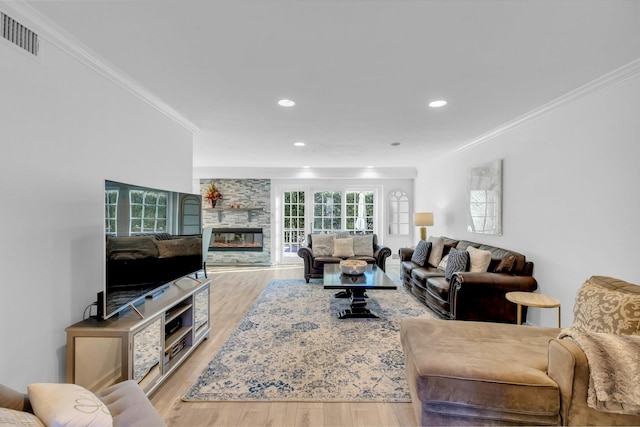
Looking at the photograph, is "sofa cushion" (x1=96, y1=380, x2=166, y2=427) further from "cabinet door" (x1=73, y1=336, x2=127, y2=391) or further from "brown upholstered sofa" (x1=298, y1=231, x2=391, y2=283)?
"brown upholstered sofa" (x1=298, y1=231, x2=391, y2=283)

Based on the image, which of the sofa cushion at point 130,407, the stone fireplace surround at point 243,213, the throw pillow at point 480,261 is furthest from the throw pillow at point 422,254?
the sofa cushion at point 130,407

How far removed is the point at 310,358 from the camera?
2695 mm

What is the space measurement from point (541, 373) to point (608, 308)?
618 millimetres

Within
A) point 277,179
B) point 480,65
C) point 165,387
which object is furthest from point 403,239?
point 165,387

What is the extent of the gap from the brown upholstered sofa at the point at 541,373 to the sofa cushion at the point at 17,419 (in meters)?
1.64

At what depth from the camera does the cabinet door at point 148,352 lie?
1.97 meters

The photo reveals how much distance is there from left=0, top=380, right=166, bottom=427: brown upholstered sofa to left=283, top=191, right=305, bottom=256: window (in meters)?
6.30

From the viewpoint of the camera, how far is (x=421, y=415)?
166 centimetres

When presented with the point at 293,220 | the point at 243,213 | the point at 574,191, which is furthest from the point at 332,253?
the point at 574,191

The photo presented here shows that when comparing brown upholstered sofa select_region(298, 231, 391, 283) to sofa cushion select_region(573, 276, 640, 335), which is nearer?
sofa cushion select_region(573, 276, 640, 335)

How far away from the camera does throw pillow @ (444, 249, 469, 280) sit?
148 inches

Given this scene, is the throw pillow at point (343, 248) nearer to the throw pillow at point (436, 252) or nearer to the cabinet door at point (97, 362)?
the throw pillow at point (436, 252)

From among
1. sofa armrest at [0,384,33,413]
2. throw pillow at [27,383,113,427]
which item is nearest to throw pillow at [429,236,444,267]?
throw pillow at [27,383,113,427]

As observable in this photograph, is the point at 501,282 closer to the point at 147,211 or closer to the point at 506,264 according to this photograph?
the point at 506,264
